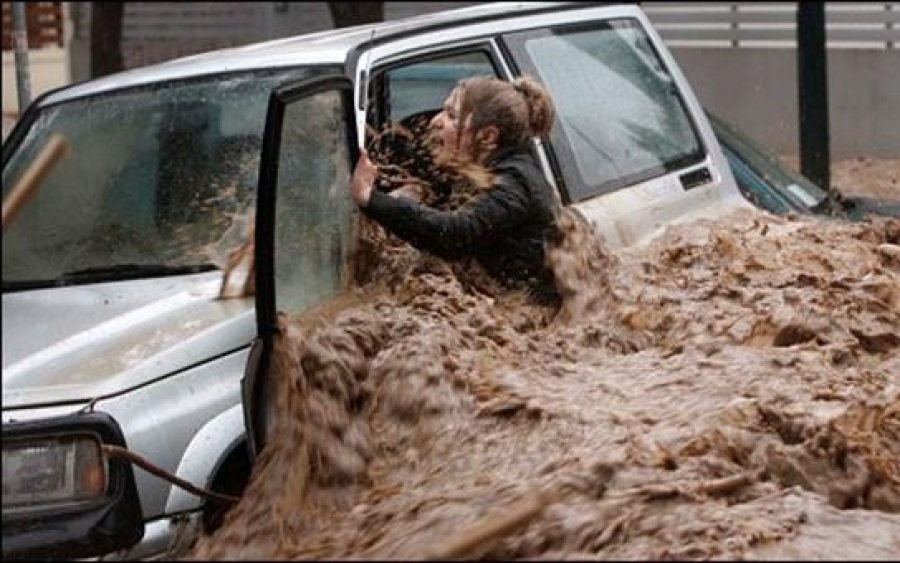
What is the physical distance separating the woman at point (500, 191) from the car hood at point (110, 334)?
0.71m

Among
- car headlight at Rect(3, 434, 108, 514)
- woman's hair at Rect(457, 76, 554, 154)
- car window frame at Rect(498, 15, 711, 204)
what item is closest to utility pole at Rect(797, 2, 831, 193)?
car window frame at Rect(498, 15, 711, 204)

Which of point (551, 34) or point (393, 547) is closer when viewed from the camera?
point (393, 547)

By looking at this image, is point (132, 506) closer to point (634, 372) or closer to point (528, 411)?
point (528, 411)

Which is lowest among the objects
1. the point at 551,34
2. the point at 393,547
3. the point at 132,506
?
the point at 132,506

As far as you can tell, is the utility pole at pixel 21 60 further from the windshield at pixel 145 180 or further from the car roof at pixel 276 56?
the windshield at pixel 145 180

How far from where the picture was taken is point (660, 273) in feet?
20.3

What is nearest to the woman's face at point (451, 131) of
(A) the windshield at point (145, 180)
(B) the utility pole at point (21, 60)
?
(A) the windshield at point (145, 180)

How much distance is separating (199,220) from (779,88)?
1329 centimetres

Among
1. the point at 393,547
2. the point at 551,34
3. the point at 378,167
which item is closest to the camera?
the point at 393,547

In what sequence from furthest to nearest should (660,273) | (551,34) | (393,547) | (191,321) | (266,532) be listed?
(551,34) < (660,273) < (191,321) < (266,532) < (393,547)

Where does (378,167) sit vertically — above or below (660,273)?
above

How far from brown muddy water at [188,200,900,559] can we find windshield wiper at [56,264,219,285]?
0.46 meters

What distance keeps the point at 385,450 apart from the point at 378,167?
133 centimetres

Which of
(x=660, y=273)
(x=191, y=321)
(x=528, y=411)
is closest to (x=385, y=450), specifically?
(x=528, y=411)
